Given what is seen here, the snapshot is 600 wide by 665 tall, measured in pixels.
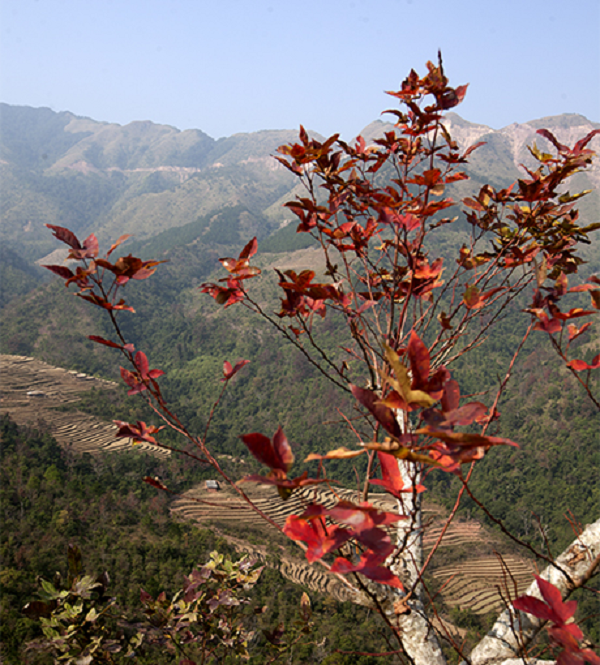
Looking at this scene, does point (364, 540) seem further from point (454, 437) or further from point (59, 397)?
point (59, 397)

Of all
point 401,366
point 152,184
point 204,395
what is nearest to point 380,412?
point 401,366

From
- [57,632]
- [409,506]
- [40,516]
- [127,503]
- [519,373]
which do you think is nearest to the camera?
[409,506]

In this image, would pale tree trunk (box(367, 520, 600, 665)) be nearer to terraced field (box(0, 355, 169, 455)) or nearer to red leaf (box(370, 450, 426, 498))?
red leaf (box(370, 450, 426, 498))

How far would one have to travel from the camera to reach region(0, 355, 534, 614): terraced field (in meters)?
27.7

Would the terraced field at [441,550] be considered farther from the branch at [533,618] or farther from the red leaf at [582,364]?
the red leaf at [582,364]

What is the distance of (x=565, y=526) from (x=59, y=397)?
154 feet

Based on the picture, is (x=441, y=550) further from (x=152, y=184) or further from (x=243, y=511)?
(x=152, y=184)

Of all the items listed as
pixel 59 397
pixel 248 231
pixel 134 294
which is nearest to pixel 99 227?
pixel 248 231

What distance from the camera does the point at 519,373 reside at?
2112 inches

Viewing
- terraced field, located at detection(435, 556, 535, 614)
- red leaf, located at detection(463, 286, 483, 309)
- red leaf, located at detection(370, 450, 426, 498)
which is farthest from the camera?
terraced field, located at detection(435, 556, 535, 614)

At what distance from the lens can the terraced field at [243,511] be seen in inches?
1090

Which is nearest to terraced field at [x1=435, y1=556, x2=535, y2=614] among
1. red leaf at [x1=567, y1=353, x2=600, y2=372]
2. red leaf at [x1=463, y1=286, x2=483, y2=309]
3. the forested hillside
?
the forested hillside

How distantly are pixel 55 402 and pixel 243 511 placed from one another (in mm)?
20151

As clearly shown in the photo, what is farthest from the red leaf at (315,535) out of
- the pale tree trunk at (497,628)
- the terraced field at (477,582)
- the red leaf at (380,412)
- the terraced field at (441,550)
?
the terraced field at (477,582)
